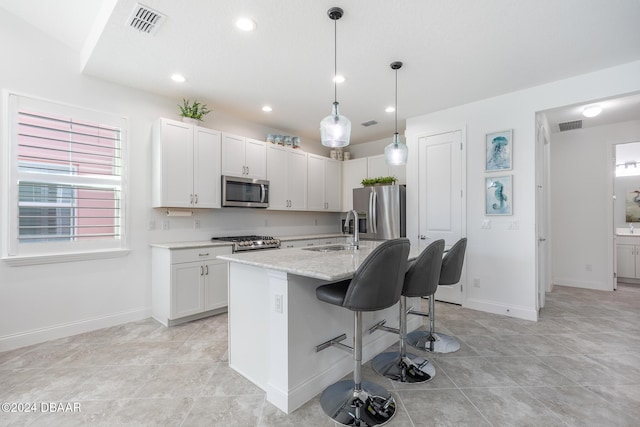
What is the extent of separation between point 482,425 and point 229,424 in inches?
A: 56.0

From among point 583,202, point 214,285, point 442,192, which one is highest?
point 442,192

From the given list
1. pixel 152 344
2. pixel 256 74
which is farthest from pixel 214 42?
pixel 152 344

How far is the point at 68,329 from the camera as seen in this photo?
2.88 m

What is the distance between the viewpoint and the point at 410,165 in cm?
430

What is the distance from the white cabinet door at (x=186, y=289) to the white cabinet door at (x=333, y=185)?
8.68ft

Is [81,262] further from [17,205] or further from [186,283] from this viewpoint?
[186,283]

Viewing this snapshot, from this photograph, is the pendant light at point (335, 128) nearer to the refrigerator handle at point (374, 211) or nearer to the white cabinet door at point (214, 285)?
the white cabinet door at point (214, 285)

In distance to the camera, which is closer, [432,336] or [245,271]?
[245,271]

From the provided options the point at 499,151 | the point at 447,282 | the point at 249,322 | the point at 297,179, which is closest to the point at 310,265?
the point at 249,322

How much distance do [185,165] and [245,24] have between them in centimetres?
184

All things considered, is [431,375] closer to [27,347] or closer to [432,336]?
[432,336]

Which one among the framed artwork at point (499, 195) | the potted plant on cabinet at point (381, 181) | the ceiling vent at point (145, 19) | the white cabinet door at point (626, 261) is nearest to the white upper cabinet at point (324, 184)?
the potted plant on cabinet at point (381, 181)

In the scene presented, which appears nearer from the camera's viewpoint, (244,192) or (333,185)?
(244,192)

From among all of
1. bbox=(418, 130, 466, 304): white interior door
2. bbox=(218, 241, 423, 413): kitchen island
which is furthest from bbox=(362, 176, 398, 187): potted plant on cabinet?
bbox=(218, 241, 423, 413): kitchen island
